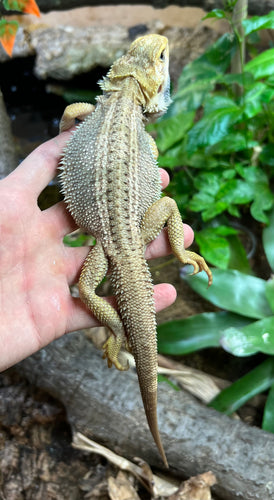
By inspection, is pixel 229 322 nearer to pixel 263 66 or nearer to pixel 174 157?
pixel 174 157

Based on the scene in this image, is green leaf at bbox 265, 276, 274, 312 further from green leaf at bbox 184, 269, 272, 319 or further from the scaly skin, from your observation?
the scaly skin

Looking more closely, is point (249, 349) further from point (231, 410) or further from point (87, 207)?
point (87, 207)

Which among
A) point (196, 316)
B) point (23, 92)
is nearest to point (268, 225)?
point (196, 316)

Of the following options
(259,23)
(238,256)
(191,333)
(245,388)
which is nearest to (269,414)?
(245,388)

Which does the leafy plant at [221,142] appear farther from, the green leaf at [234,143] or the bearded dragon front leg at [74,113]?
the bearded dragon front leg at [74,113]

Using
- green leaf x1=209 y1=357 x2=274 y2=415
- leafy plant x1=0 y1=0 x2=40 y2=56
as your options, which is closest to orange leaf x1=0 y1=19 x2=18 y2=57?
leafy plant x1=0 y1=0 x2=40 y2=56
